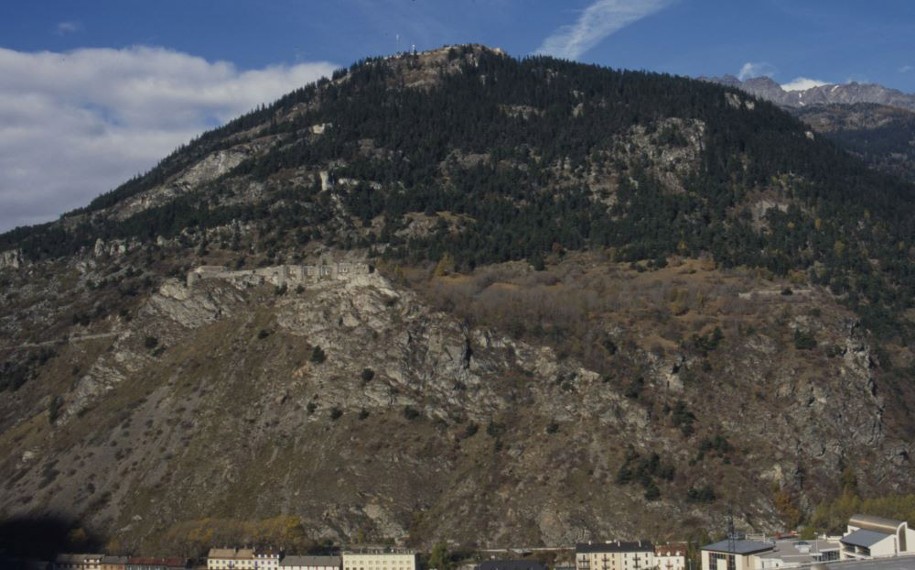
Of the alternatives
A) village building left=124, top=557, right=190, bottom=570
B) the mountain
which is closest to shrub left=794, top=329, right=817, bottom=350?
the mountain

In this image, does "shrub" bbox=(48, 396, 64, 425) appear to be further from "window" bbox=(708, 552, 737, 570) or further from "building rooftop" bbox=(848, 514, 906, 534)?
"building rooftop" bbox=(848, 514, 906, 534)

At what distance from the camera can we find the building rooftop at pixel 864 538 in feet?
285

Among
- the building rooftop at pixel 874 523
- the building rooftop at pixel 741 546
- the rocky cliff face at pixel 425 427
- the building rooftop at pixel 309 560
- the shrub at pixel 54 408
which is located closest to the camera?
the building rooftop at pixel 741 546

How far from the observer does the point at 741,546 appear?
3477 inches

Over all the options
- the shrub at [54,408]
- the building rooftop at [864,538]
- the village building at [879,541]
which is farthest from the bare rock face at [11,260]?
the village building at [879,541]

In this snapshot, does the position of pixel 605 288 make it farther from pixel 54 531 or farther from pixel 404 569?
pixel 54 531

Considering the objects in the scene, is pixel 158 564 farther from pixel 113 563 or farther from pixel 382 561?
pixel 382 561

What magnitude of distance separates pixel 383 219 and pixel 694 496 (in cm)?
7084

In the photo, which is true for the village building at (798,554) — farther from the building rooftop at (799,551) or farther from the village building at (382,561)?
the village building at (382,561)

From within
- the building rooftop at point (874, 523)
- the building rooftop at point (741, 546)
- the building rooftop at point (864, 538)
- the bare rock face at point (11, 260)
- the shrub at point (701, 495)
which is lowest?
the building rooftop at point (741, 546)

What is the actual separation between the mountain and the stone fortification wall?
0.39 metres

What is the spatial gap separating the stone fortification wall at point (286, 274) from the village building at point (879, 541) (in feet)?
190

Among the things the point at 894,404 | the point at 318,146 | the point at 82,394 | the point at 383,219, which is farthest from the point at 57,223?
the point at 894,404

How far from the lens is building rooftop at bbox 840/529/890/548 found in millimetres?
86875
